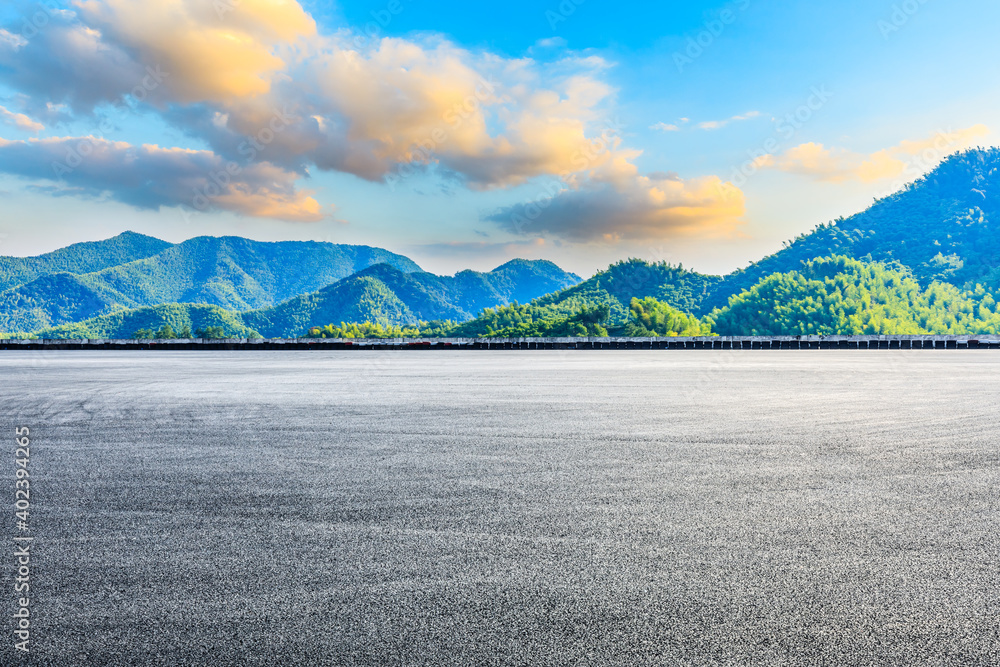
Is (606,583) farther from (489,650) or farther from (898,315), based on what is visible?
(898,315)

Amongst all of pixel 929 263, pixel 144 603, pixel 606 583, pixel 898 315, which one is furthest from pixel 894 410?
pixel 929 263

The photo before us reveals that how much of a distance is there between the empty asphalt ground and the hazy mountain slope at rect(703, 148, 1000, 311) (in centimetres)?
17215

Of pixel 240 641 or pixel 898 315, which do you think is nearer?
pixel 240 641

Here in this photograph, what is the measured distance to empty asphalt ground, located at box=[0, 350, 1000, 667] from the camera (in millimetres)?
3734

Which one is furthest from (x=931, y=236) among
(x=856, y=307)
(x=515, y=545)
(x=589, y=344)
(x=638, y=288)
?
(x=515, y=545)

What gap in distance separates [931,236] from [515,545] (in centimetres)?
20658

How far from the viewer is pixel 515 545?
17.4ft

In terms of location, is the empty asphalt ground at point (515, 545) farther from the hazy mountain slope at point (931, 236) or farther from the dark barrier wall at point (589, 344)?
the hazy mountain slope at point (931, 236)

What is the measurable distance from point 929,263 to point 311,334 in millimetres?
148296

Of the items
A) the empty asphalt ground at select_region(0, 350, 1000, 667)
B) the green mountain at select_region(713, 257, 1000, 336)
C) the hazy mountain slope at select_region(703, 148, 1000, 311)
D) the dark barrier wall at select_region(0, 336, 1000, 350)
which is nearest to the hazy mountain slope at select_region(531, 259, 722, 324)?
the hazy mountain slope at select_region(703, 148, 1000, 311)

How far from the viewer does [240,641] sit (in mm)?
3734

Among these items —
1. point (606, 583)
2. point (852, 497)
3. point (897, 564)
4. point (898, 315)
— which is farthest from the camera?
point (898, 315)

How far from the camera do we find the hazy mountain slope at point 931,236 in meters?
160

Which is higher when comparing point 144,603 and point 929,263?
point 929,263
